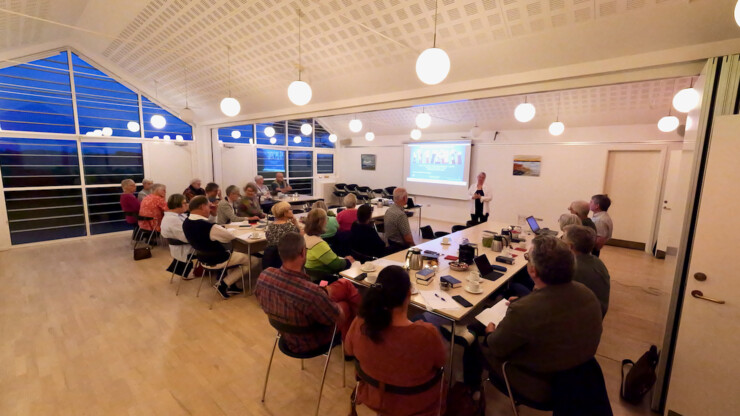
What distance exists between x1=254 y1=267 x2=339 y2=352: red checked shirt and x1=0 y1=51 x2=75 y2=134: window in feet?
24.1

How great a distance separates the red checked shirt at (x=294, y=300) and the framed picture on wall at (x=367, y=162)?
8.96m

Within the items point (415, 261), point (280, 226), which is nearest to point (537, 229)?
point (415, 261)

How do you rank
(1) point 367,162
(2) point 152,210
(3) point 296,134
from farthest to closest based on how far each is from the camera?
(1) point 367,162
(3) point 296,134
(2) point 152,210

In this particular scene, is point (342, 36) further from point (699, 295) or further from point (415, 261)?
point (699, 295)

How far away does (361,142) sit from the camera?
11.0 metres

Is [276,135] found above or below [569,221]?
above

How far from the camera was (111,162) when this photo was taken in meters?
6.97

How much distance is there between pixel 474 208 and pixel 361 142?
581 centimetres

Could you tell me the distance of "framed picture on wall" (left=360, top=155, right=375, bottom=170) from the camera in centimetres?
1076

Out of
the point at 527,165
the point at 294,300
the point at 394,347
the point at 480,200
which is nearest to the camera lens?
the point at 394,347

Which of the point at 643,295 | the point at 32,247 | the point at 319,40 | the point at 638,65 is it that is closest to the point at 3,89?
the point at 32,247

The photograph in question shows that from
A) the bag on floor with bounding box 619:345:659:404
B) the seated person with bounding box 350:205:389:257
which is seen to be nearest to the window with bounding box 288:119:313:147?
the seated person with bounding box 350:205:389:257

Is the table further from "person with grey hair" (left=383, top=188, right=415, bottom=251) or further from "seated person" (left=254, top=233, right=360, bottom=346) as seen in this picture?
"seated person" (left=254, top=233, right=360, bottom=346)

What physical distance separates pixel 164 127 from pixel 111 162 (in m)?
1.50
